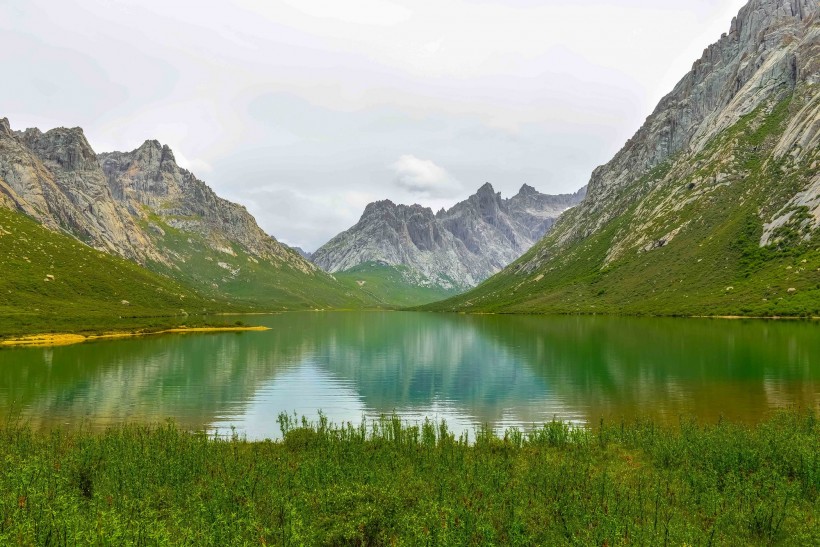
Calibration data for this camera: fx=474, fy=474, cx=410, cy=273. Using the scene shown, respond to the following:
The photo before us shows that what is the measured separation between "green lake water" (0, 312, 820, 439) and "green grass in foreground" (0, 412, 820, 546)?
10.0 metres

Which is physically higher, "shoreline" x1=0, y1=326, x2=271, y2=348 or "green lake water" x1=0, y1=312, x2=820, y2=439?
"shoreline" x1=0, y1=326, x2=271, y2=348

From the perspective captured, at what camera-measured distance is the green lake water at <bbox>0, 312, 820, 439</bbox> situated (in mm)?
41719

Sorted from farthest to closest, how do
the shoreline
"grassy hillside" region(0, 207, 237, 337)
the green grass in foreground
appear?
1. "grassy hillside" region(0, 207, 237, 337)
2. the shoreline
3. the green grass in foreground

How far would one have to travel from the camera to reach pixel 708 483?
20.5 m

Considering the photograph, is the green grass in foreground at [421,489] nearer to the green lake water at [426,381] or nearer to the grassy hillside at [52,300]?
the green lake water at [426,381]

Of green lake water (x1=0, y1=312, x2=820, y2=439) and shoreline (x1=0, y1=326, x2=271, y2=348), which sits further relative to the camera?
shoreline (x1=0, y1=326, x2=271, y2=348)

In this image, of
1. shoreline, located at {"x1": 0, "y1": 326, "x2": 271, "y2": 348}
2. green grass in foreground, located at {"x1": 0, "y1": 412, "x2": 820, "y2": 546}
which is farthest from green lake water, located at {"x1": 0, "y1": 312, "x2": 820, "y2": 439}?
green grass in foreground, located at {"x1": 0, "y1": 412, "x2": 820, "y2": 546}

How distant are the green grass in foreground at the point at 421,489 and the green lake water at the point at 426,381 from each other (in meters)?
10.0

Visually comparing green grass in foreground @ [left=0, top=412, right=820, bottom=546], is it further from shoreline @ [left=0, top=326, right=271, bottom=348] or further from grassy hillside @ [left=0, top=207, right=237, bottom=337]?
grassy hillside @ [left=0, top=207, right=237, bottom=337]

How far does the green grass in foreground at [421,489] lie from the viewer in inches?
580

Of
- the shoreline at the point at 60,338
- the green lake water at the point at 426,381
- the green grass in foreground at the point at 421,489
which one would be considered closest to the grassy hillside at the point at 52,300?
the shoreline at the point at 60,338

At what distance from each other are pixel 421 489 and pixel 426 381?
4313 centimetres

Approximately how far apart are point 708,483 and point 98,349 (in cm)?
10713

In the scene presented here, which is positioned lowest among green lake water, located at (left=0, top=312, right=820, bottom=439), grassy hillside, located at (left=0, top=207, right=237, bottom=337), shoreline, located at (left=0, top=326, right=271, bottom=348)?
green lake water, located at (left=0, top=312, right=820, bottom=439)
